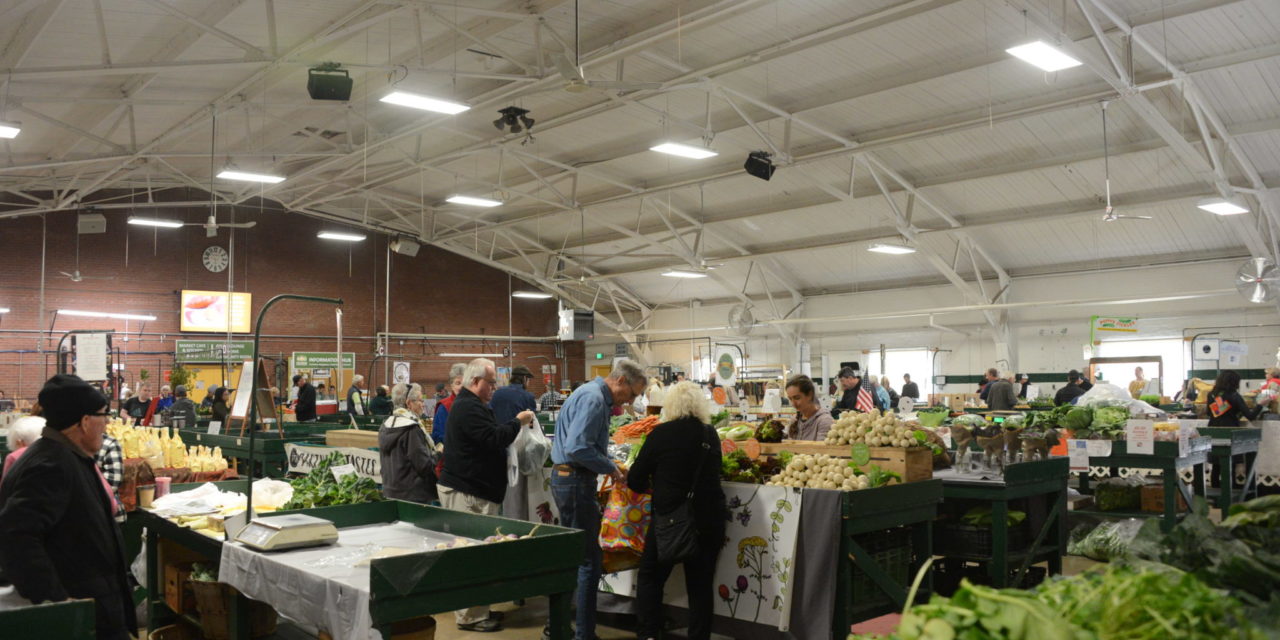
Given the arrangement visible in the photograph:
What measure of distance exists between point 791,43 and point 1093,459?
6021 millimetres

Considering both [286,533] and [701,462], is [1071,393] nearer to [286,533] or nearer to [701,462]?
[701,462]

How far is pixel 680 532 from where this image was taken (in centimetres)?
459

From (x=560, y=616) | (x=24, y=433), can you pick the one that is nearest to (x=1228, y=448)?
(x=560, y=616)

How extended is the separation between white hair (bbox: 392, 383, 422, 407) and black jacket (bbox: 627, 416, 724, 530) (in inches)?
142

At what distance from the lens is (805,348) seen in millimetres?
22047

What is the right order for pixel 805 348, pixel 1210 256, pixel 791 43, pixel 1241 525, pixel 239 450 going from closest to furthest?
pixel 1241 525 < pixel 239 450 < pixel 791 43 < pixel 1210 256 < pixel 805 348

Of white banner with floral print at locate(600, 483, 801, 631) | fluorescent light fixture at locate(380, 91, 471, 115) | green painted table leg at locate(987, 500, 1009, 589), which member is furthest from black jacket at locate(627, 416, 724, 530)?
fluorescent light fixture at locate(380, 91, 471, 115)

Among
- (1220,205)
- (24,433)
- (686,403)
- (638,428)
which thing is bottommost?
(638,428)

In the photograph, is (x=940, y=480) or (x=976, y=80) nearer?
(x=940, y=480)

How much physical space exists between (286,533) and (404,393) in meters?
4.25

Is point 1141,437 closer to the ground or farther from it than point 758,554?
farther from it

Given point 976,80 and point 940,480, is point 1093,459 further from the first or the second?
point 976,80

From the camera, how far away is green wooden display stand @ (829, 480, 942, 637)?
4.61 m

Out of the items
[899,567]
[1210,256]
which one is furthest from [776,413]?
[1210,256]
